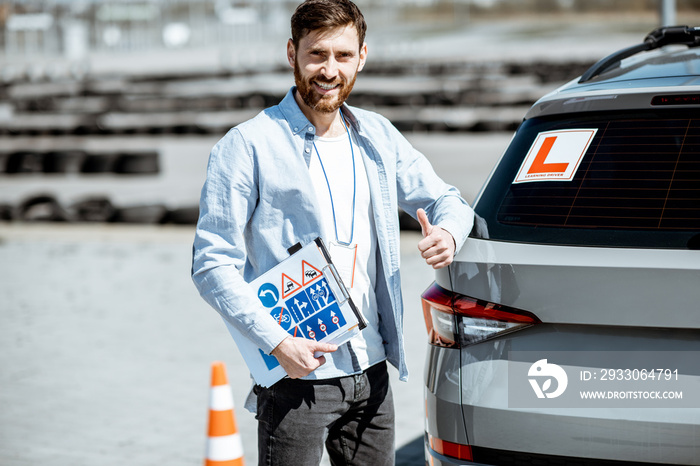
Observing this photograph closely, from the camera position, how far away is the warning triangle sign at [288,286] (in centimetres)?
255

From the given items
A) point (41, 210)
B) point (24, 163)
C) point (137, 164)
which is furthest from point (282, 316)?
point (24, 163)

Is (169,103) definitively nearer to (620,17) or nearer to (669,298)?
(669,298)

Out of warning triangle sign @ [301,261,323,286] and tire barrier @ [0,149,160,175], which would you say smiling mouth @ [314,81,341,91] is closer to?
warning triangle sign @ [301,261,323,286]

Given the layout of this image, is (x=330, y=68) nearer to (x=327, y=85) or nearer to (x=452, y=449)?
(x=327, y=85)

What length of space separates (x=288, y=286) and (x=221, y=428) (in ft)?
2.97

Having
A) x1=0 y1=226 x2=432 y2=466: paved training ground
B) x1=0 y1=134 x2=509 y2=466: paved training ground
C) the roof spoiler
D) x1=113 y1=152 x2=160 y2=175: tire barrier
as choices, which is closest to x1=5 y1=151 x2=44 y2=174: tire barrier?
x1=113 y1=152 x2=160 y2=175: tire barrier

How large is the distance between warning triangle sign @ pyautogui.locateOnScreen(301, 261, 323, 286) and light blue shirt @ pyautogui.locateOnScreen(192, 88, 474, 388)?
8 centimetres

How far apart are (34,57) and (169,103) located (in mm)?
56249

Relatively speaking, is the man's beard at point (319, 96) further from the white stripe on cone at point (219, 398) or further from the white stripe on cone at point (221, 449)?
the white stripe on cone at point (221, 449)

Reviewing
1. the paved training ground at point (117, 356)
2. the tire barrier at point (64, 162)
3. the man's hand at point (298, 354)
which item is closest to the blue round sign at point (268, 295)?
the man's hand at point (298, 354)

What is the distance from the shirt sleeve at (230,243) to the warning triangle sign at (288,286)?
9cm

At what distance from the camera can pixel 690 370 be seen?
2244mm

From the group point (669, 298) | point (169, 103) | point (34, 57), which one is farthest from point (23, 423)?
point (34, 57)

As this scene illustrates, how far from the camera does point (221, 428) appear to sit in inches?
126
